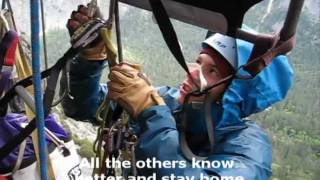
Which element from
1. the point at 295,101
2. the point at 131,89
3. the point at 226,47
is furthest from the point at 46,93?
the point at 295,101

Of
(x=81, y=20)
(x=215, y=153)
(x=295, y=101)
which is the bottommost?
(x=295, y=101)

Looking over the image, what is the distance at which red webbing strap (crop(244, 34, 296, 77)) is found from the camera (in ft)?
2.93

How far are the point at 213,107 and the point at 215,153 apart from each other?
0.43 ft

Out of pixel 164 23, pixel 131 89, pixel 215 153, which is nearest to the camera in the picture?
pixel 164 23

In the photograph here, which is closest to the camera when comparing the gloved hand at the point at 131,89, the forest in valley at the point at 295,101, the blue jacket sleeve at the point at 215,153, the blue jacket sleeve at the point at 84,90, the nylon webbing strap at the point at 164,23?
the nylon webbing strap at the point at 164,23

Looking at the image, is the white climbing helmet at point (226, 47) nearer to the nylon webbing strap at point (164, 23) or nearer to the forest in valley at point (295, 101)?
the nylon webbing strap at point (164, 23)

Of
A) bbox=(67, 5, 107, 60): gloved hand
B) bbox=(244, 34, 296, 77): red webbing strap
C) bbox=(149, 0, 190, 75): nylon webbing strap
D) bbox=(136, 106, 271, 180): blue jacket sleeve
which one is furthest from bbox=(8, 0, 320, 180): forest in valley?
bbox=(149, 0, 190, 75): nylon webbing strap

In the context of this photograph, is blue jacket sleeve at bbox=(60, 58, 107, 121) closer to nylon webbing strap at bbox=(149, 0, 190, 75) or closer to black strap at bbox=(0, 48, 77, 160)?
black strap at bbox=(0, 48, 77, 160)

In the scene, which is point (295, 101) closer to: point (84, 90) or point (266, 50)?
point (84, 90)

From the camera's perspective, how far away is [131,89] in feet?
3.41

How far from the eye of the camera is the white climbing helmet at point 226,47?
1.37 metres

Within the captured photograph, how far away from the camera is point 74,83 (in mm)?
1399

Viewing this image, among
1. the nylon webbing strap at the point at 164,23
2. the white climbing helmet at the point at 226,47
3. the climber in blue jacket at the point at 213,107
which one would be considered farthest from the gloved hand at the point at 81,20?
the white climbing helmet at the point at 226,47

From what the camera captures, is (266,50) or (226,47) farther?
(226,47)
